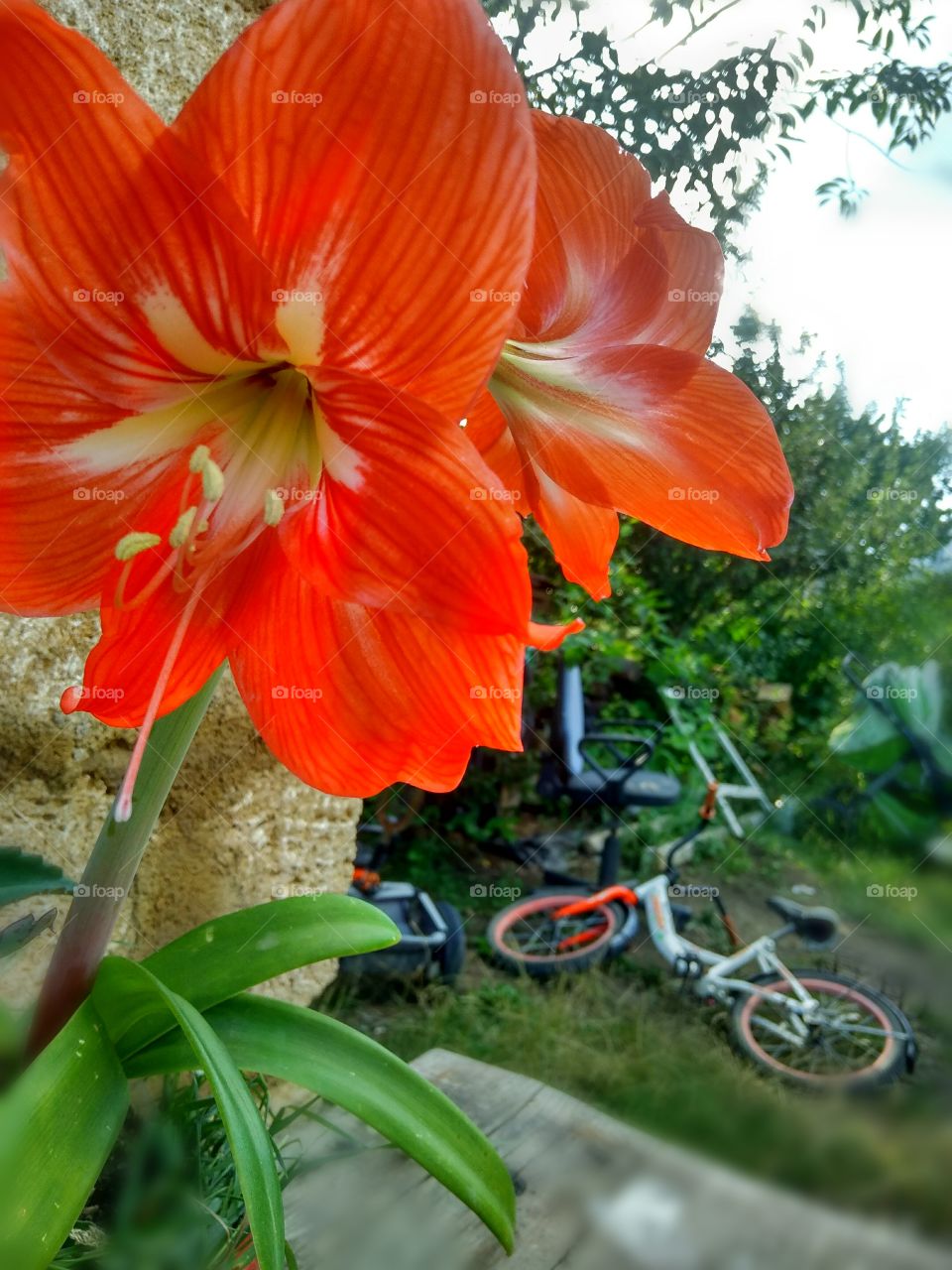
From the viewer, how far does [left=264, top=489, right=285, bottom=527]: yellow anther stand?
174mm

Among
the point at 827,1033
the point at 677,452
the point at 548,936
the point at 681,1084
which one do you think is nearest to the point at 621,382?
the point at 677,452

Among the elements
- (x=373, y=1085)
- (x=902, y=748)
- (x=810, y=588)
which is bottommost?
(x=902, y=748)

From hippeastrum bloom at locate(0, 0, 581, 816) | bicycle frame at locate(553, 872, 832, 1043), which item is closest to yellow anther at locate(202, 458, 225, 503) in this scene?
hippeastrum bloom at locate(0, 0, 581, 816)

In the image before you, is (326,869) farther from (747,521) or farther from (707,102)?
(707,102)

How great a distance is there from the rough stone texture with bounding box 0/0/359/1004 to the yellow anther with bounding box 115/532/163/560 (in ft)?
0.81

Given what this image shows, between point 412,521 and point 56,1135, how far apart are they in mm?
191

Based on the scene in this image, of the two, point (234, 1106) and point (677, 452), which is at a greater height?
point (677, 452)

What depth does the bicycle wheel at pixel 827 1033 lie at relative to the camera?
51.6 inches

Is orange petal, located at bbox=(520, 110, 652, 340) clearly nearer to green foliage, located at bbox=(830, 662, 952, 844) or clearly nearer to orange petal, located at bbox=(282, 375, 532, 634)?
orange petal, located at bbox=(282, 375, 532, 634)

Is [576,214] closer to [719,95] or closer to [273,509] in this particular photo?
[273,509]

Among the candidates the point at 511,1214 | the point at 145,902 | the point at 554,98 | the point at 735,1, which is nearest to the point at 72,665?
the point at 145,902

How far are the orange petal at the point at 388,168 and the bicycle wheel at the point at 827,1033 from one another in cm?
135

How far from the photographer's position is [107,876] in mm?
255

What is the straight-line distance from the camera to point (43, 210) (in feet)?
0.50
